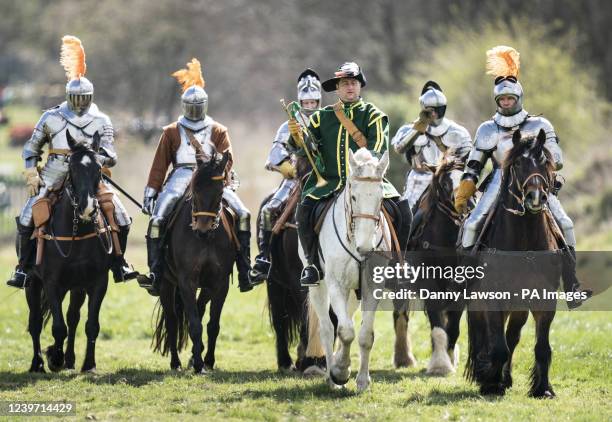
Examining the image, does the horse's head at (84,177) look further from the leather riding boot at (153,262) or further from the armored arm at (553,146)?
the armored arm at (553,146)

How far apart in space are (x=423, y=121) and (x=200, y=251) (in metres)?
2.83

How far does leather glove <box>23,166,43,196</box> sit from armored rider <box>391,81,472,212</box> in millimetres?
4068

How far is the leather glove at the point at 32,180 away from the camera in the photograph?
14.2m

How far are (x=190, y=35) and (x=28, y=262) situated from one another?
128ft

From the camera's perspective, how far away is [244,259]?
1445 centimetres

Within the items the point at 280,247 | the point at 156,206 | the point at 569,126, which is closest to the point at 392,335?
the point at 280,247

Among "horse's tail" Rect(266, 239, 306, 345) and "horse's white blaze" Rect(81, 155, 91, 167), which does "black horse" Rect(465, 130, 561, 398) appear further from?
"horse's white blaze" Rect(81, 155, 91, 167)

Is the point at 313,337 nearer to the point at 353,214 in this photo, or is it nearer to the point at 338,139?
the point at 338,139

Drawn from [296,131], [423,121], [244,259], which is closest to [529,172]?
[296,131]


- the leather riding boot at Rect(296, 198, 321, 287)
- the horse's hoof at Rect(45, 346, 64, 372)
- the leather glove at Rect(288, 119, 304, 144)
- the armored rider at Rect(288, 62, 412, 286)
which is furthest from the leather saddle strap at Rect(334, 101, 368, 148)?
the horse's hoof at Rect(45, 346, 64, 372)

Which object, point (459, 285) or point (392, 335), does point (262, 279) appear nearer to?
point (459, 285)

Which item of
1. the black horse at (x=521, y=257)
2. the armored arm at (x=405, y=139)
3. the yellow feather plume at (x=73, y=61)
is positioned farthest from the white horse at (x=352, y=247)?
the yellow feather plume at (x=73, y=61)

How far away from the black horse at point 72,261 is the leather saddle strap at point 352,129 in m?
2.81

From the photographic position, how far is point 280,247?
48.3 feet
